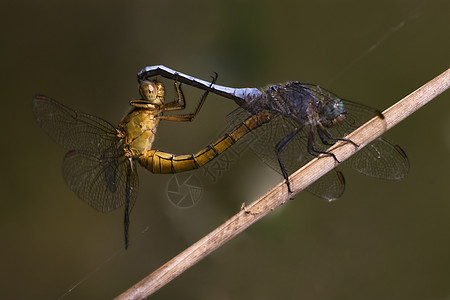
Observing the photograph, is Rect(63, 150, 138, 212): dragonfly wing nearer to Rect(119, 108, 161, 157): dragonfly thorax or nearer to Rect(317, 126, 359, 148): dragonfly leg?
Rect(119, 108, 161, 157): dragonfly thorax

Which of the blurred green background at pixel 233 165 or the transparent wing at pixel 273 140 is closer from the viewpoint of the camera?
the transparent wing at pixel 273 140

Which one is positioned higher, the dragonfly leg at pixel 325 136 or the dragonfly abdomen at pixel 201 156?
the dragonfly abdomen at pixel 201 156

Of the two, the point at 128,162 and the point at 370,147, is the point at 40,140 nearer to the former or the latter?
the point at 128,162

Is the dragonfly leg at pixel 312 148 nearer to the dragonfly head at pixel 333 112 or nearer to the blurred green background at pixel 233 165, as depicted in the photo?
the dragonfly head at pixel 333 112

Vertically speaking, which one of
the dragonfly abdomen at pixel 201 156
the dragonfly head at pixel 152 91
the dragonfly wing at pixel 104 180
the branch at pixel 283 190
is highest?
the dragonfly head at pixel 152 91

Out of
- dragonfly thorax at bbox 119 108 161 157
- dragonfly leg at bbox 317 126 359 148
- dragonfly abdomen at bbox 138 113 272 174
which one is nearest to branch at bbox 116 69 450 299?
dragonfly leg at bbox 317 126 359 148

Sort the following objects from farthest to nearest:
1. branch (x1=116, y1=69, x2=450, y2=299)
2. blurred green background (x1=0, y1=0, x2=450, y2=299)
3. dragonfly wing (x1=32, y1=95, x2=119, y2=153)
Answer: blurred green background (x1=0, y1=0, x2=450, y2=299) < dragonfly wing (x1=32, y1=95, x2=119, y2=153) < branch (x1=116, y1=69, x2=450, y2=299)

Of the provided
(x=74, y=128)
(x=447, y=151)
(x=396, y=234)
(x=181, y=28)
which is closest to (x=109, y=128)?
(x=74, y=128)

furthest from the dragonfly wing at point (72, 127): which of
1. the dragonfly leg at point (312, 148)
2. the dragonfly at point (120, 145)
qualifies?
the dragonfly leg at point (312, 148)
